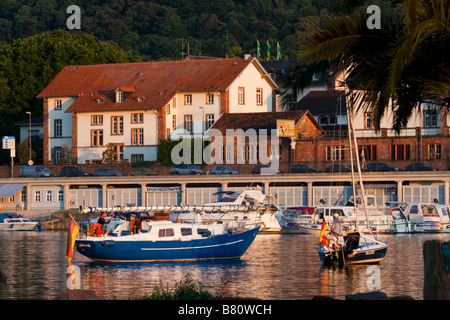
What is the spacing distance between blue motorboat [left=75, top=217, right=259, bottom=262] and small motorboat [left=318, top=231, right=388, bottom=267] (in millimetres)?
6697

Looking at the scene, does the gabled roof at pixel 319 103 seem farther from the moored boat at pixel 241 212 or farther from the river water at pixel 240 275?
the river water at pixel 240 275

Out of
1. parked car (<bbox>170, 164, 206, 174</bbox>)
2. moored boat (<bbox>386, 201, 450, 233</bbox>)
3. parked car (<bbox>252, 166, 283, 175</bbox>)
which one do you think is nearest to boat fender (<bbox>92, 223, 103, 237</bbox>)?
moored boat (<bbox>386, 201, 450, 233</bbox>)

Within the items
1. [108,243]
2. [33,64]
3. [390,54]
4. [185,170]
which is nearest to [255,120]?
[185,170]

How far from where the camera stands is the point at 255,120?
99.3 meters

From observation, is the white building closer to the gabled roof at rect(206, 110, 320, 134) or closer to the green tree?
the gabled roof at rect(206, 110, 320, 134)

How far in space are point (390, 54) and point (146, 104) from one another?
285 feet

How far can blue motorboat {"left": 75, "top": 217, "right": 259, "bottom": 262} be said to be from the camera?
159 feet

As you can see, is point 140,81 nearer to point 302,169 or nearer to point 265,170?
point 265,170

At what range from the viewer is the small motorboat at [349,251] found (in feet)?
145

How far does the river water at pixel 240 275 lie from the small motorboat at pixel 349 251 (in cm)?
44

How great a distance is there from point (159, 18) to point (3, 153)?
8681 centimetres
